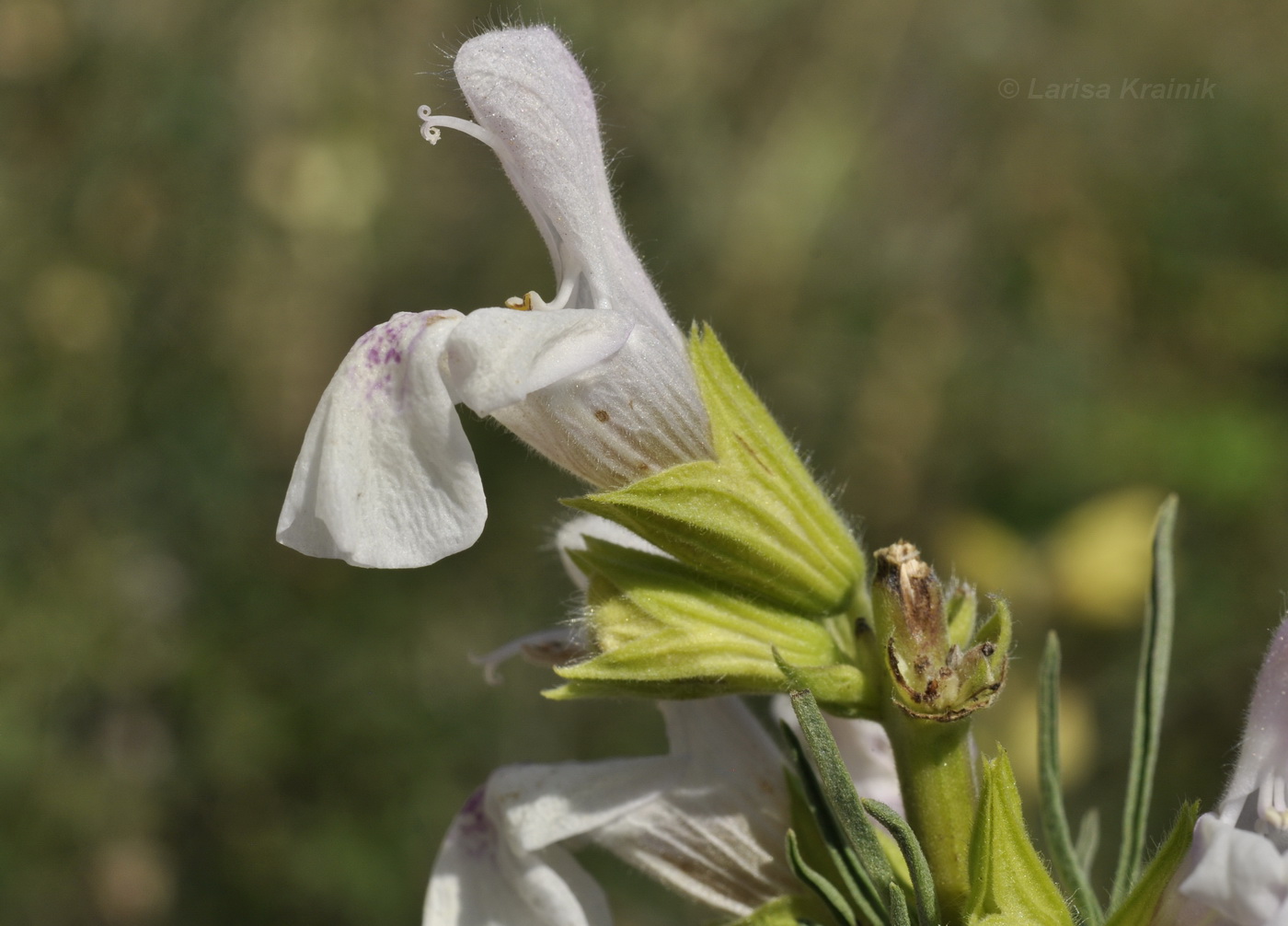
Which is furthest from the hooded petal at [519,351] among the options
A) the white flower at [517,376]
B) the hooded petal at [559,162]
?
the hooded petal at [559,162]

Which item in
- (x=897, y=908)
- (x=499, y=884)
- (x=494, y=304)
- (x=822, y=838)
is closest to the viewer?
(x=897, y=908)

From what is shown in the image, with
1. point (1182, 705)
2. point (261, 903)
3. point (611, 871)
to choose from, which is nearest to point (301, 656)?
point (261, 903)

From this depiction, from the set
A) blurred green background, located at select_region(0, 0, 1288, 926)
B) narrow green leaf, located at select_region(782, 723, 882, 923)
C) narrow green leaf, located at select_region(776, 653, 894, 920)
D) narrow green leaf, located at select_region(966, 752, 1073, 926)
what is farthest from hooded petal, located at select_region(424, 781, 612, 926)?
blurred green background, located at select_region(0, 0, 1288, 926)

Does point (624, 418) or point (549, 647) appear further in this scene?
point (549, 647)

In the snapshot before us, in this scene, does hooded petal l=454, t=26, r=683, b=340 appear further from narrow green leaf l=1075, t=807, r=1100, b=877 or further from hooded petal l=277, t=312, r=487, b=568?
narrow green leaf l=1075, t=807, r=1100, b=877

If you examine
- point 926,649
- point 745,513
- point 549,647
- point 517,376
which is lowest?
point 549,647

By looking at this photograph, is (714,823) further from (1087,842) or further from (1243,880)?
(1243,880)

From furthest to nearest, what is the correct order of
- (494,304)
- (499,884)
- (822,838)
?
(494,304), (499,884), (822,838)

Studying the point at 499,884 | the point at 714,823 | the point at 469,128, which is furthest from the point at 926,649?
the point at 469,128

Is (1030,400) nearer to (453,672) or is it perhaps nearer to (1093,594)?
(1093,594)
